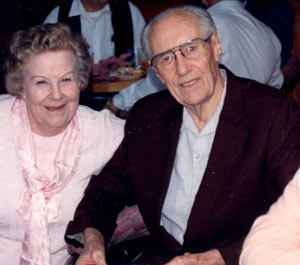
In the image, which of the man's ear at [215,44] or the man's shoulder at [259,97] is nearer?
the man's shoulder at [259,97]

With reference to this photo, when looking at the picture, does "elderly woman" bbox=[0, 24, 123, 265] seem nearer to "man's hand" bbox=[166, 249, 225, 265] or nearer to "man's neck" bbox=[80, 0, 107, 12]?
"man's hand" bbox=[166, 249, 225, 265]

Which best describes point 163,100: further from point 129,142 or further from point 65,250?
point 65,250

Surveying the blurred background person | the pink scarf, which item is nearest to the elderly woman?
the pink scarf

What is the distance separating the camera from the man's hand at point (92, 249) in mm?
1783

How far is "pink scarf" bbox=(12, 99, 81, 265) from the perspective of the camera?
2096mm

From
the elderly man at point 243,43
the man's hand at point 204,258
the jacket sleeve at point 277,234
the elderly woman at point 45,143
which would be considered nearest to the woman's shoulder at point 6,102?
the elderly woman at point 45,143

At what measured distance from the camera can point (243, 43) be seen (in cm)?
283

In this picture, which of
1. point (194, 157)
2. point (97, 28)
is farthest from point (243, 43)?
point (97, 28)

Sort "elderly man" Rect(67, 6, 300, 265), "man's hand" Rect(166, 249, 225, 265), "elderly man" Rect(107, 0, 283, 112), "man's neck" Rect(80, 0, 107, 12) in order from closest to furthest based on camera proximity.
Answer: "man's hand" Rect(166, 249, 225, 265) → "elderly man" Rect(67, 6, 300, 265) → "elderly man" Rect(107, 0, 283, 112) → "man's neck" Rect(80, 0, 107, 12)

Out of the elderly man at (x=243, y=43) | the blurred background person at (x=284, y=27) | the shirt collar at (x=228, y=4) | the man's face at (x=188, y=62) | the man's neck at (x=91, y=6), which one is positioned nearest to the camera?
the man's face at (x=188, y=62)

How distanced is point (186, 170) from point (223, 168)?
20 cm

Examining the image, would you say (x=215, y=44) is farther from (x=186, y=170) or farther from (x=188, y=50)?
(x=186, y=170)

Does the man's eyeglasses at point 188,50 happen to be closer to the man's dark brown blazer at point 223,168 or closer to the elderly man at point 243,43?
the man's dark brown blazer at point 223,168

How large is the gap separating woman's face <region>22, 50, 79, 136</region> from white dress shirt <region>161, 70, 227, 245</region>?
1.65 feet
